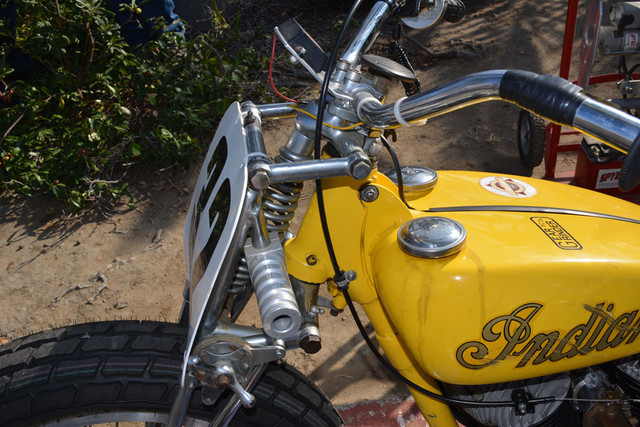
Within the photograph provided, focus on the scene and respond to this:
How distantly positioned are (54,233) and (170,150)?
2.83 feet

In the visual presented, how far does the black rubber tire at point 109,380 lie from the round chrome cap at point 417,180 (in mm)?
604

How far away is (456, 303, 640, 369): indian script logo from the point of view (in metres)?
1.23

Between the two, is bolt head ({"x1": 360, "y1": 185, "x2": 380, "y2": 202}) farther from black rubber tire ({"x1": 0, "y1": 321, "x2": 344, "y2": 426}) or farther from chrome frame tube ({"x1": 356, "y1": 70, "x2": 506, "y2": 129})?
black rubber tire ({"x1": 0, "y1": 321, "x2": 344, "y2": 426})

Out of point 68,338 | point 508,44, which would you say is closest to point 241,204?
point 68,338

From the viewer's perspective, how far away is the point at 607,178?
3.15 meters

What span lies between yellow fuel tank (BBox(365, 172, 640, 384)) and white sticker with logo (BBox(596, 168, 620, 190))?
197 cm

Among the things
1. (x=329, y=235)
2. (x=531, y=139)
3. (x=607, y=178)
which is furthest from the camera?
(x=531, y=139)

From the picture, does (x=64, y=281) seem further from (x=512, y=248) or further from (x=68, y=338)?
(x=512, y=248)

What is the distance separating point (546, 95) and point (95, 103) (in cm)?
355

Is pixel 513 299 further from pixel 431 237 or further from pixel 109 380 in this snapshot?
pixel 109 380

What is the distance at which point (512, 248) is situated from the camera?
50.2 inches

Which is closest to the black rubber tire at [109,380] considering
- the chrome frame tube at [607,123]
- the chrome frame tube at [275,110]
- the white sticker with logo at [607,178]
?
the chrome frame tube at [275,110]

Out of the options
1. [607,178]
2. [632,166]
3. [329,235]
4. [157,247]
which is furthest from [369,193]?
[607,178]

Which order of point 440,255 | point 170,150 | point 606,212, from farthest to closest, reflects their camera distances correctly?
point 170,150 → point 606,212 → point 440,255
